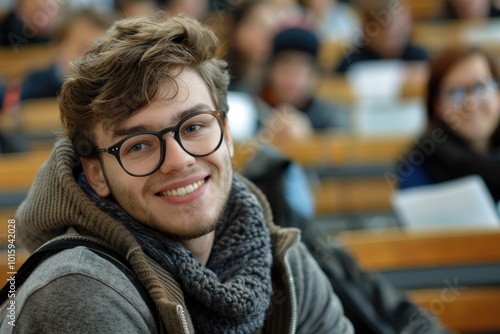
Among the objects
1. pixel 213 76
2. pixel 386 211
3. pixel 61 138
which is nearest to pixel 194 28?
pixel 213 76

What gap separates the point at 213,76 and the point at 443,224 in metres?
1.38

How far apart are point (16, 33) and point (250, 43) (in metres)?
1.92

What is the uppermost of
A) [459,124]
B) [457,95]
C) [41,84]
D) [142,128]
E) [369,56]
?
[142,128]

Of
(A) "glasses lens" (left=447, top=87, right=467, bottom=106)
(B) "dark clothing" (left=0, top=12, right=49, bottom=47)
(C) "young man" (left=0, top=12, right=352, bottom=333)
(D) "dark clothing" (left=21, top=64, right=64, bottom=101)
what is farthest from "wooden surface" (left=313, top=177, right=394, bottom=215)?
(B) "dark clothing" (left=0, top=12, right=49, bottom=47)

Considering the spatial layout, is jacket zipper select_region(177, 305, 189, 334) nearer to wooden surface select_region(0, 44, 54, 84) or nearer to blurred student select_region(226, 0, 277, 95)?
blurred student select_region(226, 0, 277, 95)

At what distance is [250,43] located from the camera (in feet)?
13.3

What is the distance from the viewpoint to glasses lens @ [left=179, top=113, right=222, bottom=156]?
1317 mm

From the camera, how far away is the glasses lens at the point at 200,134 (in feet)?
4.32

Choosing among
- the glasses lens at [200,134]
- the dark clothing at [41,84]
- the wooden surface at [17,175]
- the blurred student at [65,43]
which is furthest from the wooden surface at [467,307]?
the dark clothing at [41,84]

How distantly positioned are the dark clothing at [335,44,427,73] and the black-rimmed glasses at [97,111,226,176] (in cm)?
348

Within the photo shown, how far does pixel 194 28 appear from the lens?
4.46ft

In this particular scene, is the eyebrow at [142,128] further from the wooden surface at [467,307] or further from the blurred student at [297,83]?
the blurred student at [297,83]

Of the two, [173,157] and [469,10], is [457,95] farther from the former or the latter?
[469,10]

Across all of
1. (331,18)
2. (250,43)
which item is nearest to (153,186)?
(250,43)
